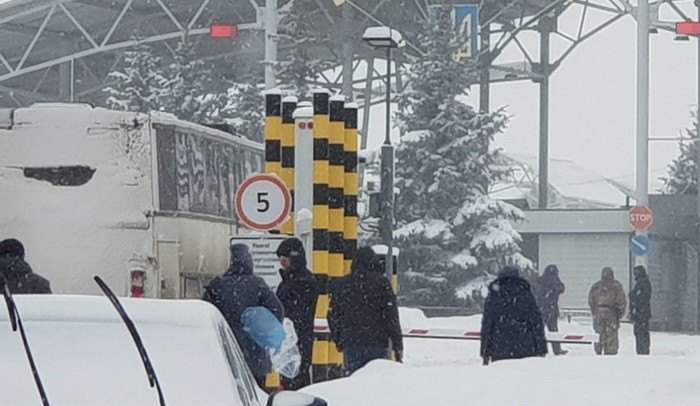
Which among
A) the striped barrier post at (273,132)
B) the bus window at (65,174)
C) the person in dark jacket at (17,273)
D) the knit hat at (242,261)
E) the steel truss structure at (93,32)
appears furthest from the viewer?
the steel truss structure at (93,32)

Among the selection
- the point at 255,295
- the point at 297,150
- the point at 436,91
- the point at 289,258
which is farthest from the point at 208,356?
the point at 436,91

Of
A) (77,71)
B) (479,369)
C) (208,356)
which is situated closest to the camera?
(208,356)

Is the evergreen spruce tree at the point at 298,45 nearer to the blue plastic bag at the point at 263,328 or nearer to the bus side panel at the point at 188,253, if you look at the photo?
the bus side panel at the point at 188,253

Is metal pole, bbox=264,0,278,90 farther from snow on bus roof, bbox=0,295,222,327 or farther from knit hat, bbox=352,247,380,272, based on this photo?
snow on bus roof, bbox=0,295,222,327

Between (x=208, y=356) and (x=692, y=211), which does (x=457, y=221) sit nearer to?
(x=692, y=211)

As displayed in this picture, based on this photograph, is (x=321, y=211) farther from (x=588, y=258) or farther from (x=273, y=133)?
(x=588, y=258)

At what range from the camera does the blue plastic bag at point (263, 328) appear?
11555mm

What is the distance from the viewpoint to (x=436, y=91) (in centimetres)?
4344

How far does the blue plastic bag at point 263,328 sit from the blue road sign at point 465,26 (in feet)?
106

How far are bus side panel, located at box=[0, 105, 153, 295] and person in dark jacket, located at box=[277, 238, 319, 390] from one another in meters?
4.52

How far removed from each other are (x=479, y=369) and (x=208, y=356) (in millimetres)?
7092

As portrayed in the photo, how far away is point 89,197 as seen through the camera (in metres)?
18.0

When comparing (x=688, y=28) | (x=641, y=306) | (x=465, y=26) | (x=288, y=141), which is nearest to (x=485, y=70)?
(x=465, y=26)

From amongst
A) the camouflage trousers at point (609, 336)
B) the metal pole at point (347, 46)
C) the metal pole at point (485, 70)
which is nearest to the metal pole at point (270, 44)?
the metal pole at point (347, 46)
